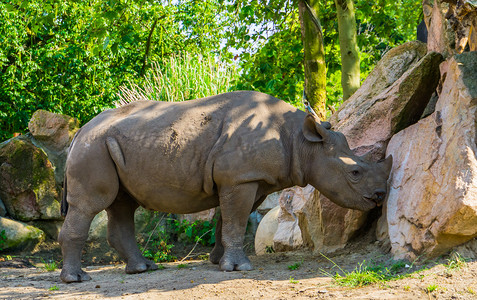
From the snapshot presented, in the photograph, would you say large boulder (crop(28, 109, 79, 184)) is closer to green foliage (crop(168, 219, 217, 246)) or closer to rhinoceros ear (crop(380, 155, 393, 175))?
green foliage (crop(168, 219, 217, 246))

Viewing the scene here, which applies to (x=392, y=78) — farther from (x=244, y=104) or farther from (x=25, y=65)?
(x=25, y=65)

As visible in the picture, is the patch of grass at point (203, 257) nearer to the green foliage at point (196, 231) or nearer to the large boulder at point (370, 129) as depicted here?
the green foliage at point (196, 231)

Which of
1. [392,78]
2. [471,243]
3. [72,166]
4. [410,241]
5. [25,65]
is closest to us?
[471,243]

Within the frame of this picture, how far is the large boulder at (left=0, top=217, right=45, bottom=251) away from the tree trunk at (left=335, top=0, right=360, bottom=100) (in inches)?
210

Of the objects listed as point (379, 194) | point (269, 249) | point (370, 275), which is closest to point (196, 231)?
point (269, 249)

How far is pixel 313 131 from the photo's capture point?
626 cm

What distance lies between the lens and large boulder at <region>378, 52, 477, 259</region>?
4789mm

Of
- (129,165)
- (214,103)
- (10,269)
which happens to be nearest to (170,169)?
(129,165)

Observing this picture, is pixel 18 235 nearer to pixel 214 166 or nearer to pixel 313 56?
pixel 214 166

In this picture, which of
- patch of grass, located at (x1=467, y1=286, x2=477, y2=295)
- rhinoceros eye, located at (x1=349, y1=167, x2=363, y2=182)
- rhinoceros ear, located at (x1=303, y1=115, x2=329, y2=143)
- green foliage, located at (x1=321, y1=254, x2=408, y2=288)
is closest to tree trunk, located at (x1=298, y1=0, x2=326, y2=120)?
rhinoceros ear, located at (x1=303, y1=115, x2=329, y2=143)

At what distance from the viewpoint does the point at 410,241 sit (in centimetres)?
536

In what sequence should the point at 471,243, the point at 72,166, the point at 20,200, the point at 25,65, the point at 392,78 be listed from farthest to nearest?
the point at 25,65, the point at 20,200, the point at 392,78, the point at 72,166, the point at 471,243

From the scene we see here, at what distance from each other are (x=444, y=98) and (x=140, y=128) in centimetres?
310

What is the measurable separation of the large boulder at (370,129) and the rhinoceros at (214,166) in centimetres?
47
